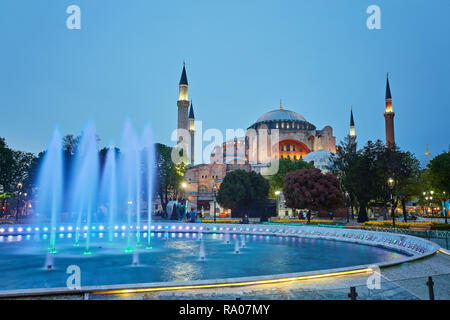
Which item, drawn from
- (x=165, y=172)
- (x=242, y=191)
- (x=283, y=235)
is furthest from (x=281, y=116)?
(x=283, y=235)

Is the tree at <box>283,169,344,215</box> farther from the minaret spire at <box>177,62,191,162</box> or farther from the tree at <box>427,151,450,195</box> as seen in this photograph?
the minaret spire at <box>177,62,191,162</box>

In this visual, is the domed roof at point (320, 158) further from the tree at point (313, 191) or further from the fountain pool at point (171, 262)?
the fountain pool at point (171, 262)

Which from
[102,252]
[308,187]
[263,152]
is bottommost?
[102,252]

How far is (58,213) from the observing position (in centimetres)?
3128

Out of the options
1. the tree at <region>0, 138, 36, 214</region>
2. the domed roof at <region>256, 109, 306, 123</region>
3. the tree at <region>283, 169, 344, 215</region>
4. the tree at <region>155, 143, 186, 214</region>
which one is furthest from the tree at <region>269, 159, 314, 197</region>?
the domed roof at <region>256, 109, 306, 123</region>

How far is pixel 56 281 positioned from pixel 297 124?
67617mm

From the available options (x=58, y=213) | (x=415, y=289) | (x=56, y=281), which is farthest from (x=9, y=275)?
(x=58, y=213)

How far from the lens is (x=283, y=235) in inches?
730

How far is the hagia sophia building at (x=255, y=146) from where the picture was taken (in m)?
51.6

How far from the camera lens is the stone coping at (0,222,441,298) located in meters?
5.43

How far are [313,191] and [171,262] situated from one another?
50.2ft

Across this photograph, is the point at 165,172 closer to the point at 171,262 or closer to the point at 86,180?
the point at 86,180

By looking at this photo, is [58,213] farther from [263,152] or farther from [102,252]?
[263,152]
